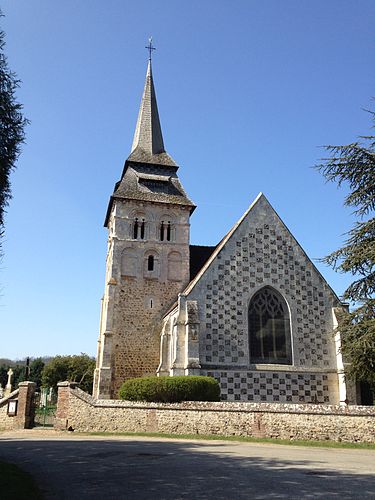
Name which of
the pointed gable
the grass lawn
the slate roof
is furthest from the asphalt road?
the slate roof

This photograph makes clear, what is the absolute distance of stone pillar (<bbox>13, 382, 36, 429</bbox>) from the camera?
21.5 metres

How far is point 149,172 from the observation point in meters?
31.9

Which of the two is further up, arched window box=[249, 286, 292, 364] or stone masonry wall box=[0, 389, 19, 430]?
arched window box=[249, 286, 292, 364]

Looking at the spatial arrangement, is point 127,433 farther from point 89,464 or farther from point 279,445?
point 89,464

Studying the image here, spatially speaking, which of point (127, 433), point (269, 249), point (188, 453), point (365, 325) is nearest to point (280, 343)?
point (269, 249)

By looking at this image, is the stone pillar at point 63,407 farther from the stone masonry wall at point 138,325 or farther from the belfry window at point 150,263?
the belfry window at point 150,263

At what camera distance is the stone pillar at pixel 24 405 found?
2145 cm

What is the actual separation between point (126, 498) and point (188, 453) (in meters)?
5.71

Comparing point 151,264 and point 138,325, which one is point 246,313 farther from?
point 151,264

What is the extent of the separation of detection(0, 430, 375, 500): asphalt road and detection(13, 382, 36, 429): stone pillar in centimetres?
644

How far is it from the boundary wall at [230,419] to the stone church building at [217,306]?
3411 millimetres

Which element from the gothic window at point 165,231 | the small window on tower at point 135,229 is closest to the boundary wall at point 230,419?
the small window on tower at point 135,229

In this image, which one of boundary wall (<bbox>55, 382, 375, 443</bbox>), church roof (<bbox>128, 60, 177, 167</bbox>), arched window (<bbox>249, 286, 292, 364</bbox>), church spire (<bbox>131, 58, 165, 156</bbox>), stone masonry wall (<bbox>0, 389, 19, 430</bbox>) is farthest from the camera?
church spire (<bbox>131, 58, 165, 156</bbox>)

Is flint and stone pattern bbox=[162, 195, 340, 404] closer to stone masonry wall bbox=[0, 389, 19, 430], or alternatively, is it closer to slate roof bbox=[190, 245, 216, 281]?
slate roof bbox=[190, 245, 216, 281]
